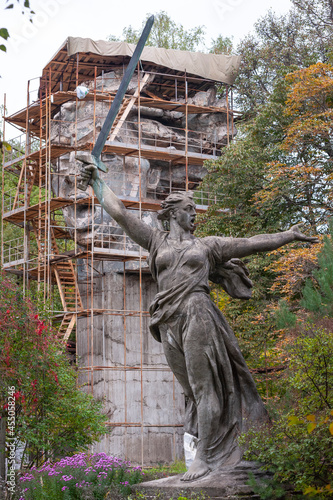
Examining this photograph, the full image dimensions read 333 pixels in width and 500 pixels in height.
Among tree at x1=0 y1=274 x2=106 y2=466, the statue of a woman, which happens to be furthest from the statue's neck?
tree at x1=0 y1=274 x2=106 y2=466

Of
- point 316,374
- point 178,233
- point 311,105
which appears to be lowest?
point 316,374

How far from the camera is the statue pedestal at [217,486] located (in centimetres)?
537

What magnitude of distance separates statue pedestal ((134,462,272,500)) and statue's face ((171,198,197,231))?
6.46ft

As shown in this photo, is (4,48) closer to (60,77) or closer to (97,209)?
(97,209)

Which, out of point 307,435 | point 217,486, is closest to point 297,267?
point 307,435

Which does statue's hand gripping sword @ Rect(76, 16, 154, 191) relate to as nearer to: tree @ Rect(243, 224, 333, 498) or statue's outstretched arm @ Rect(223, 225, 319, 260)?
statue's outstretched arm @ Rect(223, 225, 319, 260)

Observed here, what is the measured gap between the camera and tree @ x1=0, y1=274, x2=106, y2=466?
Result: 13.6m

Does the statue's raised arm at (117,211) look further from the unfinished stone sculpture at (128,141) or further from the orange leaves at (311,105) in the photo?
the unfinished stone sculpture at (128,141)

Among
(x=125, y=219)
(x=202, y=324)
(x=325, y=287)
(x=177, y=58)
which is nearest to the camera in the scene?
(x=202, y=324)

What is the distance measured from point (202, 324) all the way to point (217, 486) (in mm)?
1244

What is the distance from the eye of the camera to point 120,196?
27.2 m

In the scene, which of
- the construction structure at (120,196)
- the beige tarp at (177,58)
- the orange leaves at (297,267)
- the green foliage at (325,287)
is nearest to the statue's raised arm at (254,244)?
the green foliage at (325,287)

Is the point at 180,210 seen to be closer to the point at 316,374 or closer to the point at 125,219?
the point at 125,219

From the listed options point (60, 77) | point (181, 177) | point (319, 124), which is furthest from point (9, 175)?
point (319, 124)
